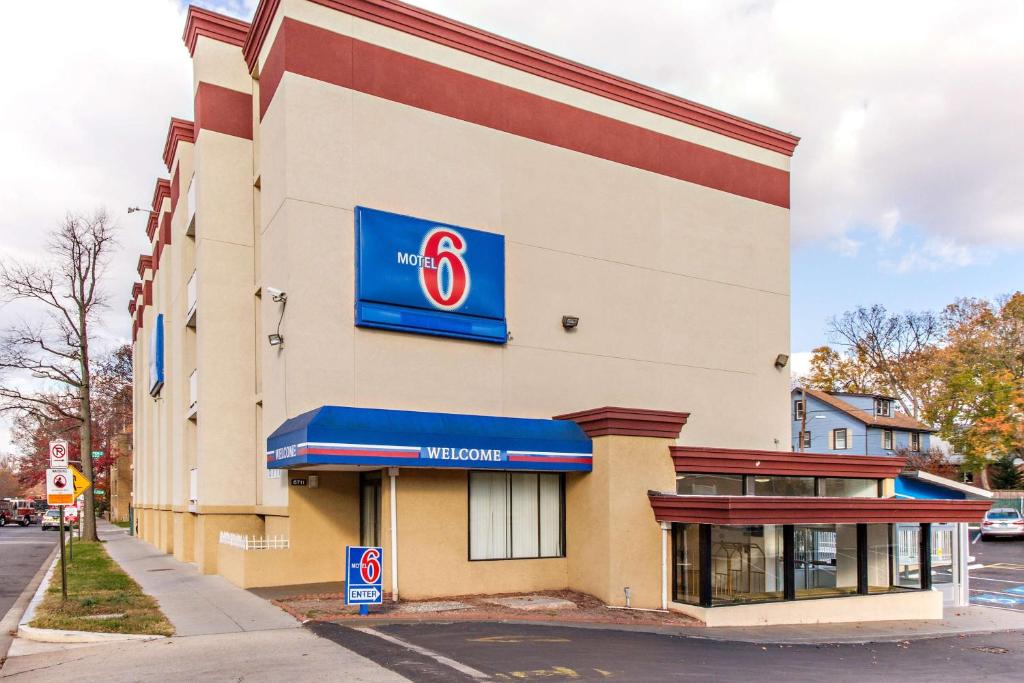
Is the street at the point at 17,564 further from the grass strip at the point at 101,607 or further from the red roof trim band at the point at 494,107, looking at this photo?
the red roof trim band at the point at 494,107

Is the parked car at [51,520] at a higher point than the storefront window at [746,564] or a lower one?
lower

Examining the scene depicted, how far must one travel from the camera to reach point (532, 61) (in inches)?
901

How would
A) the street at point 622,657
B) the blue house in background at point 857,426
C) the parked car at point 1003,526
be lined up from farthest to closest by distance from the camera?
the blue house in background at point 857,426, the parked car at point 1003,526, the street at point 622,657

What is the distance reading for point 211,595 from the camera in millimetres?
17891

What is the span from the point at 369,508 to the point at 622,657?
28.6 ft

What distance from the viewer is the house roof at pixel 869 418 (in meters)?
58.9

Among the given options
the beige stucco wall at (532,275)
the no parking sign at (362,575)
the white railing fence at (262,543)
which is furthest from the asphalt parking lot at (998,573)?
the white railing fence at (262,543)

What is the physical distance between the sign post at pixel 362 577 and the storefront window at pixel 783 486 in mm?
9921

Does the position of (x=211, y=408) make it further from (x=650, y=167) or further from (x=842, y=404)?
(x=842, y=404)

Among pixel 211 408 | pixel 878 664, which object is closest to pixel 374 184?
pixel 211 408

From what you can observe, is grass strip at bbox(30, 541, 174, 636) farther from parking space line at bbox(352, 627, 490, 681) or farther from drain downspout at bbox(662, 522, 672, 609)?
drain downspout at bbox(662, 522, 672, 609)

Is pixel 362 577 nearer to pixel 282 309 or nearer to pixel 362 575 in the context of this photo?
pixel 362 575

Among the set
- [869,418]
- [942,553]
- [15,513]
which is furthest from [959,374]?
[15,513]

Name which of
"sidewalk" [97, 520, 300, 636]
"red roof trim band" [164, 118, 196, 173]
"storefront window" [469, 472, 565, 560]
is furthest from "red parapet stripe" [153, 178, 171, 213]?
"storefront window" [469, 472, 565, 560]
